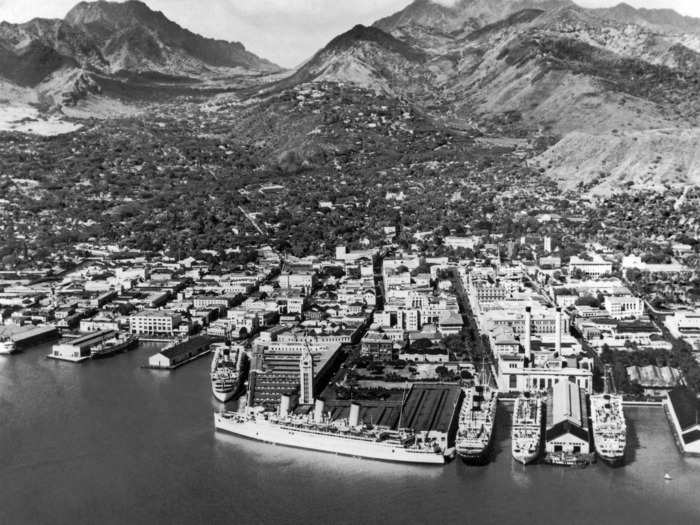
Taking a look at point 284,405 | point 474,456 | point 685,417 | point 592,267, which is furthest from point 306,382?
point 592,267

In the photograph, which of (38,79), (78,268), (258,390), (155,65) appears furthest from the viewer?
(155,65)

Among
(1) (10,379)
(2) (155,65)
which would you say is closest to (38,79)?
(2) (155,65)

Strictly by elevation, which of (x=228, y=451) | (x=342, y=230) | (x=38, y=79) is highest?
(x=38, y=79)

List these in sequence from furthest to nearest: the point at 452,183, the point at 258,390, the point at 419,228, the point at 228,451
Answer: the point at 452,183 < the point at 419,228 < the point at 258,390 < the point at 228,451

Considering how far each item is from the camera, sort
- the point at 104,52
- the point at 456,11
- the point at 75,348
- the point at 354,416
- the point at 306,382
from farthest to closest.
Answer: the point at 456,11 < the point at 104,52 < the point at 75,348 < the point at 306,382 < the point at 354,416

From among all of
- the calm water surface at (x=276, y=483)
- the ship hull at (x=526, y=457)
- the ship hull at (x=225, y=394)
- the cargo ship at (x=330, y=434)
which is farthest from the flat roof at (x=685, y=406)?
the ship hull at (x=225, y=394)

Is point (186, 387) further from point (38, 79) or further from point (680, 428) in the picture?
point (38, 79)

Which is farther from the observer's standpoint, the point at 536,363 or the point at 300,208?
the point at 300,208

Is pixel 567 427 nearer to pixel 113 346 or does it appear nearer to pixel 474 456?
pixel 474 456
